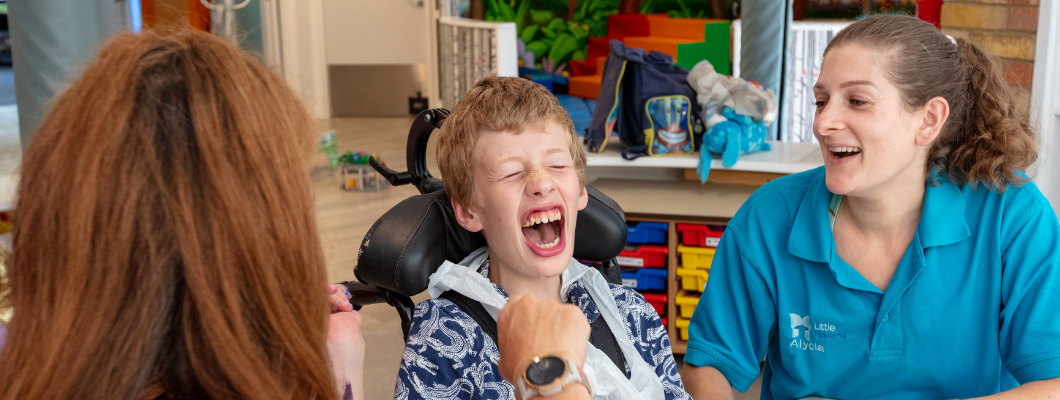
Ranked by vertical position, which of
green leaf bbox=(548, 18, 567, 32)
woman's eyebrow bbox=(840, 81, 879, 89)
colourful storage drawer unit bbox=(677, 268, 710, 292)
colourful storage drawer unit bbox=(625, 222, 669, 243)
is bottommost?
colourful storage drawer unit bbox=(677, 268, 710, 292)

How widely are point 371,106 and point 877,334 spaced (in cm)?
849

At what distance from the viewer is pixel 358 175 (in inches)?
242

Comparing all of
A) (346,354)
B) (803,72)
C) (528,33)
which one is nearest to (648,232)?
(346,354)

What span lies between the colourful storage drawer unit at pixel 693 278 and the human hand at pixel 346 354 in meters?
1.99

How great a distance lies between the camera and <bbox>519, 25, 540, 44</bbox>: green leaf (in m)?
10.4

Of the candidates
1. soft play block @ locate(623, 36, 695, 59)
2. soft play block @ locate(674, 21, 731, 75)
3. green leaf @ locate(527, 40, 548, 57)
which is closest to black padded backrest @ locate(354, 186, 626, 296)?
soft play block @ locate(674, 21, 731, 75)

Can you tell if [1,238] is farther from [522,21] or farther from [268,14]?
[522,21]

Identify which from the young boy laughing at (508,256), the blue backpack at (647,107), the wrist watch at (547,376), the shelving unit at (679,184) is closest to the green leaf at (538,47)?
the shelving unit at (679,184)

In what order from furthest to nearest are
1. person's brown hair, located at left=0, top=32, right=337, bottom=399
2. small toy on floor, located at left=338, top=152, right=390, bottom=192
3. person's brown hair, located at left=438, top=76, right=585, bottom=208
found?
1. small toy on floor, located at left=338, top=152, right=390, bottom=192
2. person's brown hair, located at left=438, top=76, right=585, bottom=208
3. person's brown hair, located at left=0, top=32, right=337, bottom=399

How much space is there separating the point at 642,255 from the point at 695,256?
0.59 feet

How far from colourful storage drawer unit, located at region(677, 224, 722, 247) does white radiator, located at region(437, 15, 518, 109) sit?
2265 millimetres

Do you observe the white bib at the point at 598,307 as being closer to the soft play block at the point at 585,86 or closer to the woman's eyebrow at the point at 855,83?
the woman's eyebrow at the point at 855,83

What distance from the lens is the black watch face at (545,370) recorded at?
813 millimetres

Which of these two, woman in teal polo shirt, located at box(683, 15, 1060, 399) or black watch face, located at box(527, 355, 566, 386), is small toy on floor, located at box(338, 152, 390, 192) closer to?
woman in teal polo shirt, located at box(683, 15, 1060, 399)
